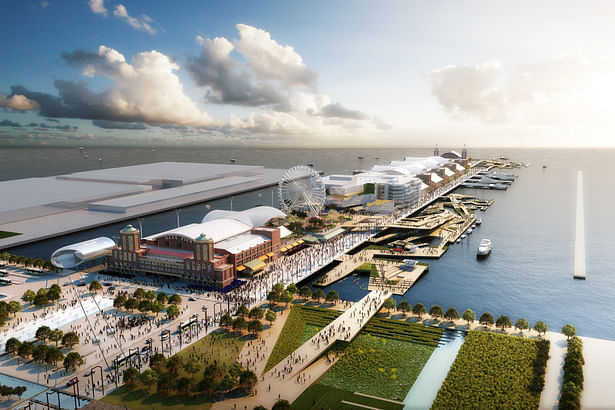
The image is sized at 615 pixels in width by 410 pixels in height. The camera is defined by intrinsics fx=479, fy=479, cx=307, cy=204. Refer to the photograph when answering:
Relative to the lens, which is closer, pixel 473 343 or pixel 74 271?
pixel 473 343

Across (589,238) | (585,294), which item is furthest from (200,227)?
(589,238)

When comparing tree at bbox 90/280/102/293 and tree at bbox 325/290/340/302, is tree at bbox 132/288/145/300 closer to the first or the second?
tree at bbox 90/280/102/293

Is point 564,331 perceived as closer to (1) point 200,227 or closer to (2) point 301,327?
(2) point 301,327

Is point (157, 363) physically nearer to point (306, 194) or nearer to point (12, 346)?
point (12, 346)

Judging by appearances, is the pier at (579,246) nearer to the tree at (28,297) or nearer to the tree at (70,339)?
the tree at (70,339)

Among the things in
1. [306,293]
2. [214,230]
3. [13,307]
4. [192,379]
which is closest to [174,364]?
[192,379]

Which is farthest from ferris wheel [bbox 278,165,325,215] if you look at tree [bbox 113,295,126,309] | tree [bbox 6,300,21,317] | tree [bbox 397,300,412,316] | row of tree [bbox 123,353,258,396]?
row of tree [bbox 123,353,258,396]
